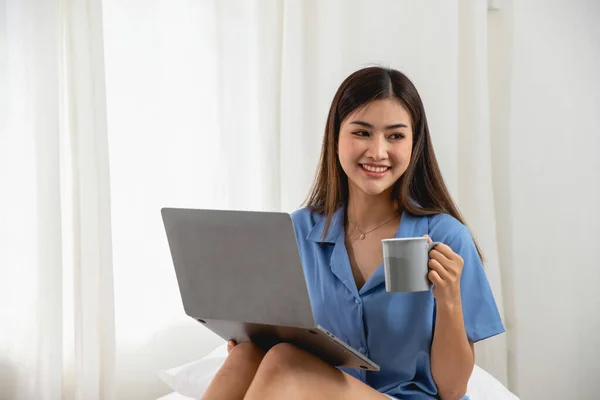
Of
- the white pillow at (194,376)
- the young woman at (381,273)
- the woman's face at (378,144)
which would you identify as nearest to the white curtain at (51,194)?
the white pillow at (194,376)

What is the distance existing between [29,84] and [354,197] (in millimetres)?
1079

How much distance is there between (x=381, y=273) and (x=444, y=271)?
222 millimetres

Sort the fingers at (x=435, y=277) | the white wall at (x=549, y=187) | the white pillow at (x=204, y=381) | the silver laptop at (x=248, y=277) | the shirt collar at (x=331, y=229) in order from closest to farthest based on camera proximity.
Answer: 1. the silver laptop at (x=248, y=277)
2. the fingers at (x=435, y=277)
3. the shirt collar at (x=331, y=229)
4. the white pillow at (x=204, y=381)
5. the white wall at (x=549, y=187)

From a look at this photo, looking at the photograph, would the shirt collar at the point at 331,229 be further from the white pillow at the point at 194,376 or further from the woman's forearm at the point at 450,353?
→ the white pillow at the point at 194,376

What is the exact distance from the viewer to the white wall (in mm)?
2178

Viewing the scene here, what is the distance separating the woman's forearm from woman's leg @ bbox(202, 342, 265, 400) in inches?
13.9

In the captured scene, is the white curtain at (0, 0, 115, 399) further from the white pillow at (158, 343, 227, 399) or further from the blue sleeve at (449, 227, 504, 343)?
the blue sleeve at (449, 227, 504, 343)

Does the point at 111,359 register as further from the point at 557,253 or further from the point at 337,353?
the point at 557,253

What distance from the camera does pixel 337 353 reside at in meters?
1.26

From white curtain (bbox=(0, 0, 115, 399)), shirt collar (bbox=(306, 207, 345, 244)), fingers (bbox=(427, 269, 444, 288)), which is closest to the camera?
fingers (bbox=(427, 269, 444, 288))

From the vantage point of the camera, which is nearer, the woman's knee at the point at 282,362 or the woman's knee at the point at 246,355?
the woman's knee at the point at 282,362

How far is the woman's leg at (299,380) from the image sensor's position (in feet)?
4.02

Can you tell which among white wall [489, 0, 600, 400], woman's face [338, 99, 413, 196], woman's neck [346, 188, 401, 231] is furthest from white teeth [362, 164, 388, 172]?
white wall [489, 0, 600, 400]

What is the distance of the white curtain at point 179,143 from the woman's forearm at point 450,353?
34.1 inches
